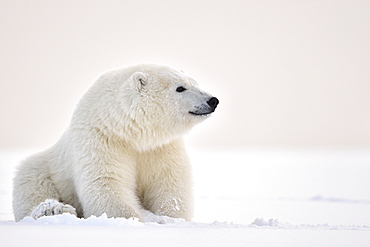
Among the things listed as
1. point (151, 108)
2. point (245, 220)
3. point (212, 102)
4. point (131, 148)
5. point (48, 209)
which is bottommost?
point (48, 209)

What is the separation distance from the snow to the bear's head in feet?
2.12

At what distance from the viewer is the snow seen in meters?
2.87

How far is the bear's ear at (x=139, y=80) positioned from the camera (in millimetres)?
4758

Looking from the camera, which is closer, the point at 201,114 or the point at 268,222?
the point at 268,222

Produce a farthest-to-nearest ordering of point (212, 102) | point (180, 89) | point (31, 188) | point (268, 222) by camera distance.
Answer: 1. point (31, 188)
2. point (180, 89)
3. point (212, 102)
4. point (268, 222)

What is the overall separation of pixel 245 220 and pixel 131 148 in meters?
1.79

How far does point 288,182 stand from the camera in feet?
42.1

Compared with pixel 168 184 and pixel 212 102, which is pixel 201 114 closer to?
pixel 212 102

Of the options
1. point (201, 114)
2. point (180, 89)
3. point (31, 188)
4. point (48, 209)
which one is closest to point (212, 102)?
point (201, 114)

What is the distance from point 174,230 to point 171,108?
161cm

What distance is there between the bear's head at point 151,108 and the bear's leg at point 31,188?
777 mm

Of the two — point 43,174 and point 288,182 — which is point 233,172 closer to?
point 288,182

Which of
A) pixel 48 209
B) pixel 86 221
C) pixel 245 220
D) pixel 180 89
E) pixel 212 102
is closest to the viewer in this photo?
pixel 86 221

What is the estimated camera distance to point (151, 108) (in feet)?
15.7
